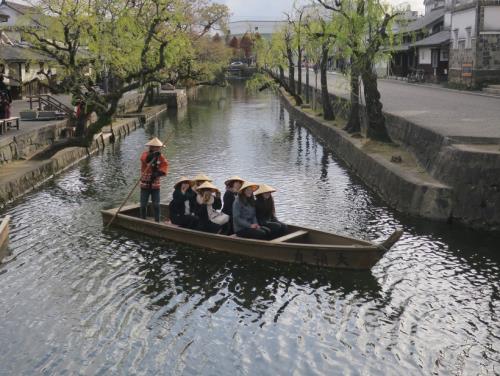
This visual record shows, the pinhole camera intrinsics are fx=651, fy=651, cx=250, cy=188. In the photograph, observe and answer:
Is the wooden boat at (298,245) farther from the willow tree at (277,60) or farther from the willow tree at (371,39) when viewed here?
the willow tree at (277,60)

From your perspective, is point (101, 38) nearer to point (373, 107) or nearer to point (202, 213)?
point (373, 107)

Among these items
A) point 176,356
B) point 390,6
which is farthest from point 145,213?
point 390,6

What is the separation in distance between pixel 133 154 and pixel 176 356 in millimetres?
18331

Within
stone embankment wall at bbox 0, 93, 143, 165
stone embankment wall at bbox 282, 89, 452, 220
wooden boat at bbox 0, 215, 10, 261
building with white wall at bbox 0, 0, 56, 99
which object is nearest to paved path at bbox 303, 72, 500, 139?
stone embankment wall at bbox 282, 89, 452, 220

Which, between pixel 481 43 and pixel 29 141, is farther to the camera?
pixel 481 43

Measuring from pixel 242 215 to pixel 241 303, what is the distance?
8.25 ft

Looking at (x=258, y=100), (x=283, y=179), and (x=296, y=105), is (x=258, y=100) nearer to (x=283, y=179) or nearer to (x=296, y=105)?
(x=296, y=105)

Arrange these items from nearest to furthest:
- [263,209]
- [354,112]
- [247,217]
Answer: [247,217] < [263,209] < [354,112]

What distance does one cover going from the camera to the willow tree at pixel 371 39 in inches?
886

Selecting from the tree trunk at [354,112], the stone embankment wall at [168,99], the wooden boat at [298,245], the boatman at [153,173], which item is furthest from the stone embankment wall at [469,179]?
the stone embankment wall at [168,99]

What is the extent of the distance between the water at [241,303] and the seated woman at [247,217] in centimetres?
55

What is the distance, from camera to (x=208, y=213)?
45.1ft

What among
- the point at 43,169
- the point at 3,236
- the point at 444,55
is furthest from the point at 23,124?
the point at 444,55

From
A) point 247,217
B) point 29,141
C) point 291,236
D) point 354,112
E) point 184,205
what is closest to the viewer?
point 291,236
